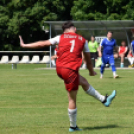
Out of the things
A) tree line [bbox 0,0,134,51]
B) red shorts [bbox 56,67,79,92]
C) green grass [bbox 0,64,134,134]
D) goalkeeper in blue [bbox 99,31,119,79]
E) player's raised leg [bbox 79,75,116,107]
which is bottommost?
tree line [bbox 0,0,134,51]

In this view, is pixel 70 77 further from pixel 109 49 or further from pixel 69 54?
pixel 109 49

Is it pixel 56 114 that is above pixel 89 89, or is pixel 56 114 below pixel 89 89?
below

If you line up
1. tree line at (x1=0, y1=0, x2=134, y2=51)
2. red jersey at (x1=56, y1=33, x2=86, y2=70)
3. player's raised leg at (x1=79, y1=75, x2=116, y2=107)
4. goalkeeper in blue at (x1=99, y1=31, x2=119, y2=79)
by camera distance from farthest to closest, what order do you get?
tree line at (x1=0, y1=0, x2=134, y2=51) → goalkeeper in blue at (x1=99, y1=31, x2=119, y2=79) → player's raised leg at (x1=79, y1=75, x2=116, y2=107) → red jersey at (x1=56, y1=33, x2=86, y2=70)

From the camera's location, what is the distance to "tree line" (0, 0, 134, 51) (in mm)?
37531

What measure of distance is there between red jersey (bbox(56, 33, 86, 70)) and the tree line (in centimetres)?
3008

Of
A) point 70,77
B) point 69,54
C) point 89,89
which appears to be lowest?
point 89,89

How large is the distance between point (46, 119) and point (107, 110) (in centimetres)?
165

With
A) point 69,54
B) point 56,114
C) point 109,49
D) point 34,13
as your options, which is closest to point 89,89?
point 69,54

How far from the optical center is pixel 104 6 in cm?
3794

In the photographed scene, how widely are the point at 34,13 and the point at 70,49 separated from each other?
33.4 m

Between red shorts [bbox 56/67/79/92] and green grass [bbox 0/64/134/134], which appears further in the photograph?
green grass [bbox 0/64/134/134]

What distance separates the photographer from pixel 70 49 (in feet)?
22.9

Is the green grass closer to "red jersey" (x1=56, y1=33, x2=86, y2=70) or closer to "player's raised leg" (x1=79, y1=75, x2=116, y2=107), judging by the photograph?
"player's raised leg" (x1=79, y1=75, x2=116, y2=107)

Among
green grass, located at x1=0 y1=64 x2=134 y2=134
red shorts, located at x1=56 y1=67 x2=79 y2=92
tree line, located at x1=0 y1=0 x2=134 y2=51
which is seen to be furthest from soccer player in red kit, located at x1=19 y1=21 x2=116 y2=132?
tree line, located at x1=0 y1=0 x2=134 y2=51
